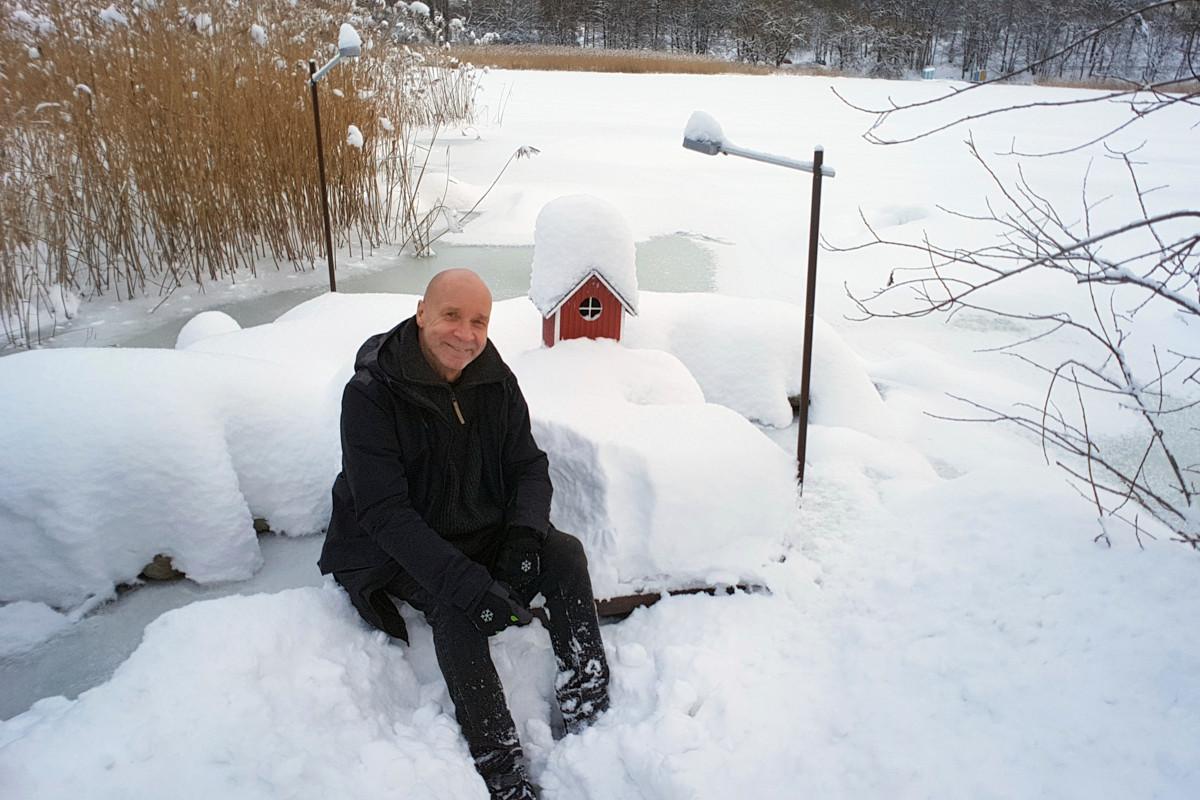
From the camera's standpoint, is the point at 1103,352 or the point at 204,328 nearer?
the point at 204,328

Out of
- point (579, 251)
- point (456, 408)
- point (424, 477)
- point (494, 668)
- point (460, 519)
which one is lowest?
point (494, 668)

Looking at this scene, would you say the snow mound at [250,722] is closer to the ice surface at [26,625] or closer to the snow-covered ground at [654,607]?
the snow-covered ground at [654,607]

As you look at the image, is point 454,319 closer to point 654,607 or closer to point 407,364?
point 407,364

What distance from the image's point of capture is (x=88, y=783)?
1.33 meters

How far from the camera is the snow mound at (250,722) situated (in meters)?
1.37

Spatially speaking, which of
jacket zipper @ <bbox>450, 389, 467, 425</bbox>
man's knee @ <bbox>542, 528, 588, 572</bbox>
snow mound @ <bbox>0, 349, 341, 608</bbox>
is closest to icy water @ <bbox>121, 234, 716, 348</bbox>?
snow mound @ <bbox>0, 349, 341, 608</bbox>

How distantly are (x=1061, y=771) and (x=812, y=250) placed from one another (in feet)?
4.62

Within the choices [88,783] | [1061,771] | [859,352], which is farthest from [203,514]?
[859,352]

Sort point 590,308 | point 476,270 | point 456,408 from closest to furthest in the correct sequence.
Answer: point 456,408 < point 590,308 < point 476,270

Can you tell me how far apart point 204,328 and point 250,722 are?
2354 millimetres

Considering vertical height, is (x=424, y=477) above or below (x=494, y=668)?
above

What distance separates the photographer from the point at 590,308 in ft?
9.00

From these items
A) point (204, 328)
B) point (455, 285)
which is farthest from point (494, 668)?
point (204, 328)

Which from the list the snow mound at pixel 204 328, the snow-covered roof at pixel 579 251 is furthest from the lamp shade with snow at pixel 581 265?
the snow mound at pixel 204 328
